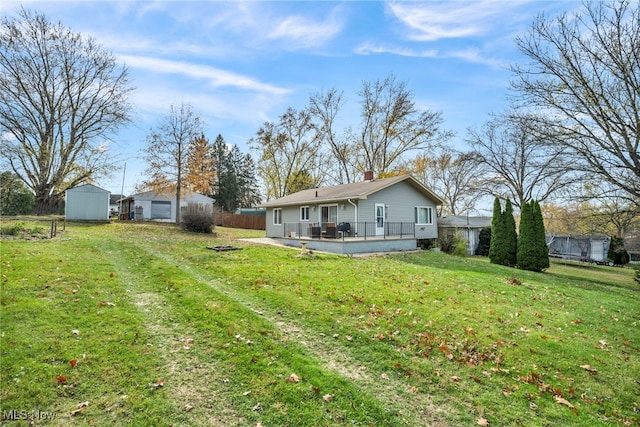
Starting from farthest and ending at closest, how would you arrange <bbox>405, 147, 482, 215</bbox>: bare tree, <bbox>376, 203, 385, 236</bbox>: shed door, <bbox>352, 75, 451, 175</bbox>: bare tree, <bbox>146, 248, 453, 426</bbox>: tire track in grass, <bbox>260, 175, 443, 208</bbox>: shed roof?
Answer: 1. <bbox>405, 147, 482, 215</bbox>: bare tree
2. <bbox>352, 75, 451, 175</bbox>: bare tree
3. <bbox>376, 203, 385, 236</bbox>: shed door
4. <bbox>260, 175, 443, 208</bbox>: shed roof
5. <bbox>146, 248, 453, 426</bbox>: tire track in grass

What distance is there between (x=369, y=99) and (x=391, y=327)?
31.5m

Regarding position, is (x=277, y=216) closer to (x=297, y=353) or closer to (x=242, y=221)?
(x=242, y=221)

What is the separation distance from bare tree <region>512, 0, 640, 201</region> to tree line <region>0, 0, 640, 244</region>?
0.13ft

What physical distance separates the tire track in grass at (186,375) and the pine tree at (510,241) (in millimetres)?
19572

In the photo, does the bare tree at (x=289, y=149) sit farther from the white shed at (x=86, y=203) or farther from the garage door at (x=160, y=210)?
the white shed at (x=86, y=203)

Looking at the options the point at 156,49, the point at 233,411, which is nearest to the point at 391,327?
the point at 233,411

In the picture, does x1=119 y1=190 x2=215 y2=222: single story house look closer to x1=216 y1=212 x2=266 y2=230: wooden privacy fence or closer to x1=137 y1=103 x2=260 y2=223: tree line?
x1=216 y1=212 x2=266 y2=230: wooden privacy fence

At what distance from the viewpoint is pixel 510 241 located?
64.4 ft

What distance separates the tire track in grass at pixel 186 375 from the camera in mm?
3260

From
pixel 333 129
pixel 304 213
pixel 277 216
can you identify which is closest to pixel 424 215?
pixel 304 213

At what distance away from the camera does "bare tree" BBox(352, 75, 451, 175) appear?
107ft

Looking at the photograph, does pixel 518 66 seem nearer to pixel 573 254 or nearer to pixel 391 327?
pixel 391 327

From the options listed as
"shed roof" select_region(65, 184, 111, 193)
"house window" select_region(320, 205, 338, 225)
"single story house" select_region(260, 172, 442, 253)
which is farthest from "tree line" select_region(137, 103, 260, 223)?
"house window" select_region(320, 205, 338, 225)

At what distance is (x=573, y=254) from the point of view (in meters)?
29.9
